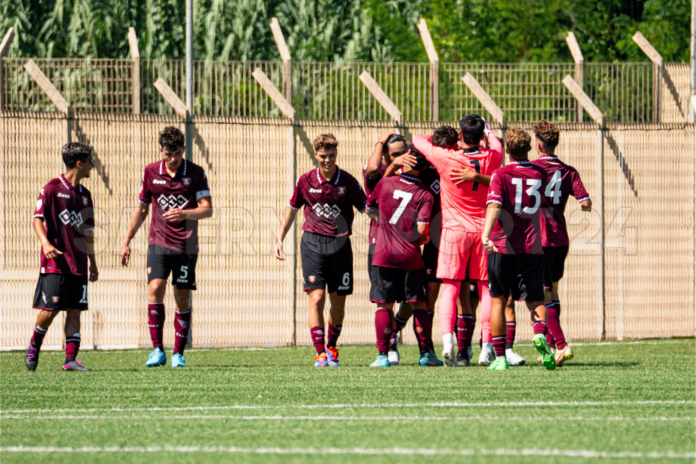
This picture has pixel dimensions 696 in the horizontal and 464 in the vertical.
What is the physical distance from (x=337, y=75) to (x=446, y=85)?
1408 millimetres

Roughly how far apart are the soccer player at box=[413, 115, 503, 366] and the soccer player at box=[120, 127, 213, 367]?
212cm

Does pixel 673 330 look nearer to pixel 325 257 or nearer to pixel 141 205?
pixel 325 257

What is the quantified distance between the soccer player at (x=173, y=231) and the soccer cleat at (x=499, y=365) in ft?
9.04

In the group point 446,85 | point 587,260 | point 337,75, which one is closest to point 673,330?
point 587,260

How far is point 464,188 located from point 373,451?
4.06 metres

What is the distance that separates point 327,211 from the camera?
8320 mm

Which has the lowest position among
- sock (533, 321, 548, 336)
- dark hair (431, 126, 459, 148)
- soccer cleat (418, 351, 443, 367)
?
soccer cleat (418, 351, 443, 367)

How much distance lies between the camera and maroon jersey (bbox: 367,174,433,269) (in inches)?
308

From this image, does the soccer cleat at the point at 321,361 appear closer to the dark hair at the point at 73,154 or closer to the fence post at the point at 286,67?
the dark hair at the point at 73,154

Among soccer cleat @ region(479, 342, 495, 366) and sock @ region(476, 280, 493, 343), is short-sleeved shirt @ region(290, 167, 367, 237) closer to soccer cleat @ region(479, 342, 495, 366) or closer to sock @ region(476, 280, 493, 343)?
sock @ region(476, 280, 493, 343)

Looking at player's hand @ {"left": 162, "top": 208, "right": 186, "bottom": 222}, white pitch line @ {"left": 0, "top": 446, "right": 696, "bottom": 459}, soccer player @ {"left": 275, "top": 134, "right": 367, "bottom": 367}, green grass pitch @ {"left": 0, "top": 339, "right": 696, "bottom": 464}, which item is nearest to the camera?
white pitch line @ {"left": 0, "top": 446, "right": 696, "bottom": 459}

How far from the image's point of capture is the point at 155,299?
26.9 ft

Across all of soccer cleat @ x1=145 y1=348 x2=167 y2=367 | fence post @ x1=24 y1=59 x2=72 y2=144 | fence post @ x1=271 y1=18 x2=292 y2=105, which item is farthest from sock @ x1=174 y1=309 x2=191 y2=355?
fence post @ x1=271 y1=18 x2=292 y2=105

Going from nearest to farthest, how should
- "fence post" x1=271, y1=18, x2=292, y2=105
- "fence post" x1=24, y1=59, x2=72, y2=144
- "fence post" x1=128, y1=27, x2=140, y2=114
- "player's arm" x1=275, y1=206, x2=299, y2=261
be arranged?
"player's arm" x1=275, y1=206, x2=299, y2=261, "fence post" x1=24, y1=59, x2=72, y2=144, "fence post" x1=128, y1=27, x2=140, y2=114, "fence post" x1=271, y1=18, x2=292, y2=105
